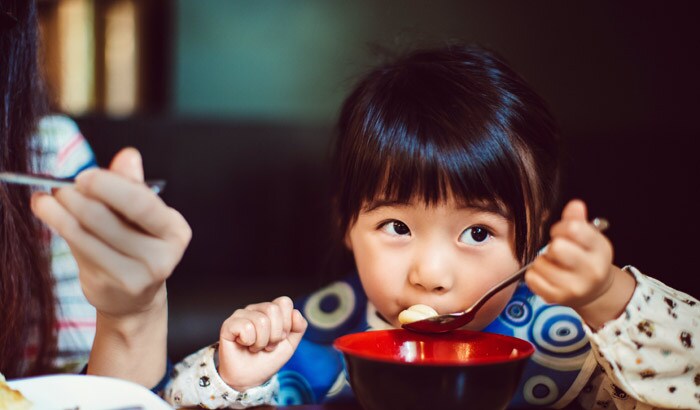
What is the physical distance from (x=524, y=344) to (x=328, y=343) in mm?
530

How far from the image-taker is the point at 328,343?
4.05 feet

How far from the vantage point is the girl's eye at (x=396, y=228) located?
983 millimetres

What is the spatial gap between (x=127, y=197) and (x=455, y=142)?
48 cm

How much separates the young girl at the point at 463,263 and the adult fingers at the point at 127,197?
249mm

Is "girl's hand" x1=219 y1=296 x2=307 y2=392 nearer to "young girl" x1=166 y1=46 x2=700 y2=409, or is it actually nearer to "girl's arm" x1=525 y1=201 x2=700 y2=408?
"young girl" x1=166 y1=46 x2=700 y2=409

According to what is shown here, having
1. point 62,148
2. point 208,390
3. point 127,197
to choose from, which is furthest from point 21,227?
point 127,197

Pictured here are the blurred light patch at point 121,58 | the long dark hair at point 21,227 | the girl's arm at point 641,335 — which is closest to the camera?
the girl's arm at point 641,335

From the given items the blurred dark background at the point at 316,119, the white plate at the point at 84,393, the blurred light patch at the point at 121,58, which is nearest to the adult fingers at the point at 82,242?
the white plate at the point at 84,393

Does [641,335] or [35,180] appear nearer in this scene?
[35,180]

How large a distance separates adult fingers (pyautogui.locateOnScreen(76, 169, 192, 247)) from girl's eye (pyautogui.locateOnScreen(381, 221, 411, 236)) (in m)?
0.39

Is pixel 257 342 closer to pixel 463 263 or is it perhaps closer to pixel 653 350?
pixel 463 263

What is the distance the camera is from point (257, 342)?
2.89 feet

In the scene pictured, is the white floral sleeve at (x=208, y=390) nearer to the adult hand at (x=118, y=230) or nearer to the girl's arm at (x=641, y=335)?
the adult hand at (x=118, y=230)

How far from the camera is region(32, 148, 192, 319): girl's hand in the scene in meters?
0.66
